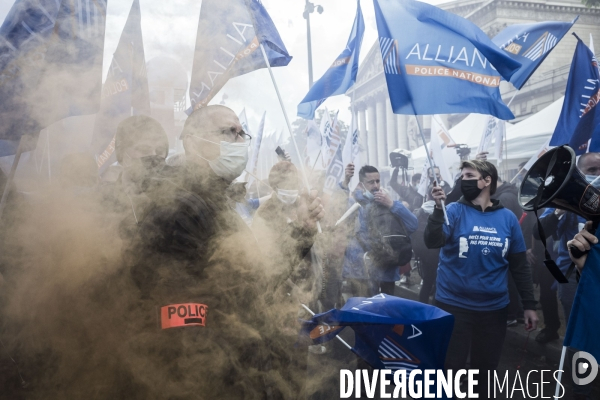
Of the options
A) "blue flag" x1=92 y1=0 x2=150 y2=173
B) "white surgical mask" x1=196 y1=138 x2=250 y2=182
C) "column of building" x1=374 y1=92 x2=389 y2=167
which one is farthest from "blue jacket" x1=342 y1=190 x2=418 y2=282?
"column of building" x1=374 y1=92 x2=389 y2=167

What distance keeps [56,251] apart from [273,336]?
1.35 meters

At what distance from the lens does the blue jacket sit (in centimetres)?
524

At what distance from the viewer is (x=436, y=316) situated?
2.50 metres

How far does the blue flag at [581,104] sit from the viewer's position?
526cm

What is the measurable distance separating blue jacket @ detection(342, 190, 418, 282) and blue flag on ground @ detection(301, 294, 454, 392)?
8.24 ft

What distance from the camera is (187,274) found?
1760 millimetres

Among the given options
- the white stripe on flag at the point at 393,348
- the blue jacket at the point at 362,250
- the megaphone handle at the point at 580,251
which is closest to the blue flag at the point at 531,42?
the blue jacket at the point at 362,250

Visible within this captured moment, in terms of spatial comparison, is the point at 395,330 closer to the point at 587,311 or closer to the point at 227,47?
the point at 587,311

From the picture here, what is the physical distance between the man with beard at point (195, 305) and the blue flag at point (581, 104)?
199 inches

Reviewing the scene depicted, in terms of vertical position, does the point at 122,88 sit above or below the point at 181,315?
above

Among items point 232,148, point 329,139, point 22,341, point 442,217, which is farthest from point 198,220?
point 329,139

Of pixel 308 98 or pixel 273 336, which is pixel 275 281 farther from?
pixel 308 98

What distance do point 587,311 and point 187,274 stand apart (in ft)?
7.25

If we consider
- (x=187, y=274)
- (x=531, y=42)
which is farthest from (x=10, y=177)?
(x=531, y=42)
